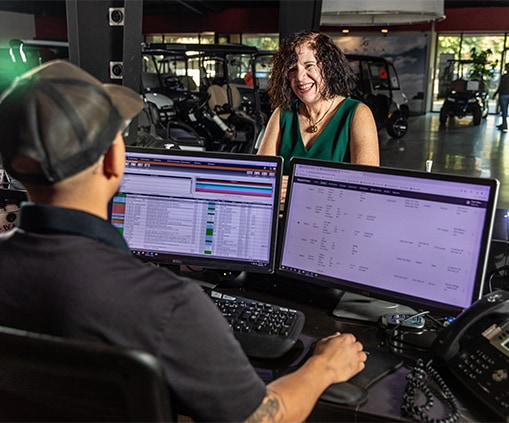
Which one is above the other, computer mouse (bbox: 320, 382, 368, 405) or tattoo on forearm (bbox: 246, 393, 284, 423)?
tattoo on forearm (bbox: 246, 393, 284, 423)

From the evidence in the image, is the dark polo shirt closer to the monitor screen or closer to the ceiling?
the monitor screen

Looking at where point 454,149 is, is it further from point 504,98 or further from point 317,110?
point 317,110

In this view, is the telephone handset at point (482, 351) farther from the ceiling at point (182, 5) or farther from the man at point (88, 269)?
the ceiling at point (182, 5)

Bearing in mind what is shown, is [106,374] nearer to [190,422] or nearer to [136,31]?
[190,422]

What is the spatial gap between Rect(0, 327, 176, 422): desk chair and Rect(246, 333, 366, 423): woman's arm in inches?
8.7

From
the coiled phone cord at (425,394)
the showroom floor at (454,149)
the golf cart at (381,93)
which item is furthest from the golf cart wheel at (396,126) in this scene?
the coiled phone cord at (425,394)

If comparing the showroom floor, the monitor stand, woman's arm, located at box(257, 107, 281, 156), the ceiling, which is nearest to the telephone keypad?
the monitor stand

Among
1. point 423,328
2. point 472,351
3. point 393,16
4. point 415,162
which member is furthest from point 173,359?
point 415,162

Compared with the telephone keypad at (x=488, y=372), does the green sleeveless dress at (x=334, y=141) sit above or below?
above

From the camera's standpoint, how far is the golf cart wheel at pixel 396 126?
11952 mm

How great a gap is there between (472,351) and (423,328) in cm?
27

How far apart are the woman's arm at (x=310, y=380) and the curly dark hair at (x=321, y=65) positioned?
1.34m

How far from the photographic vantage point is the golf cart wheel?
11952mm

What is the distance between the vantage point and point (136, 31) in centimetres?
310
